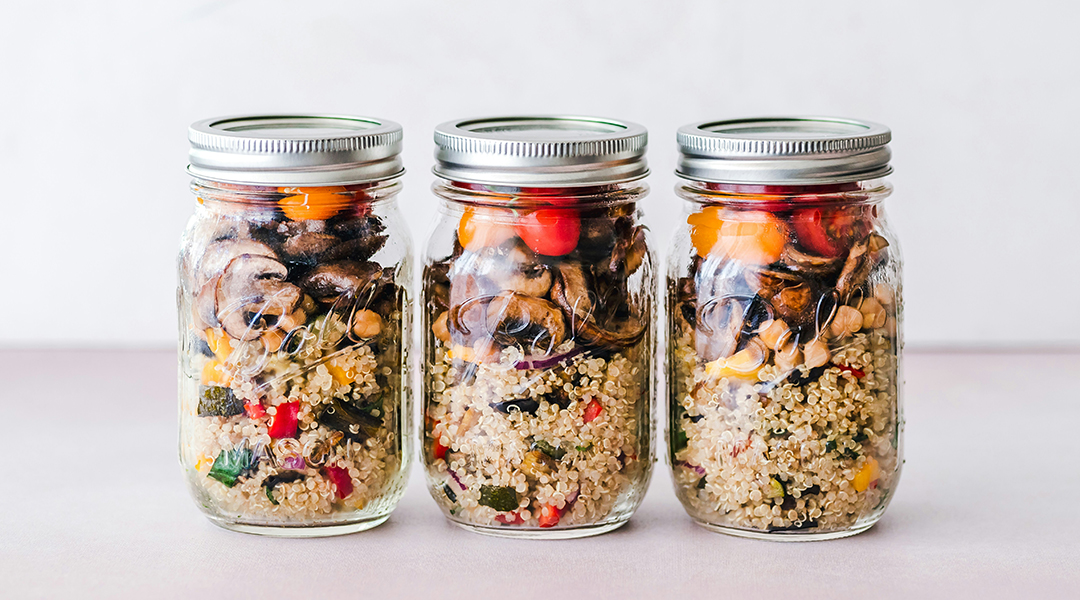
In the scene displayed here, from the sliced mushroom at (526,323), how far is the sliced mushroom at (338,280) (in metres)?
0.10

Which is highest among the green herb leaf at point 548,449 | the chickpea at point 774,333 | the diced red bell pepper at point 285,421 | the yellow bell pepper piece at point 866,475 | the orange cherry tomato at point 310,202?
the orange cherry tomato at point 310,202

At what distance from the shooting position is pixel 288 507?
3.39 feet

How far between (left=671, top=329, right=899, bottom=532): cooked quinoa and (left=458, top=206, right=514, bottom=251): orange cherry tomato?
0.17 meters

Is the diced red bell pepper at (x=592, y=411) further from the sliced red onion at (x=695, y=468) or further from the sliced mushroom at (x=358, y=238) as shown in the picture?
the sliced mushroom at (x=358, y=238)

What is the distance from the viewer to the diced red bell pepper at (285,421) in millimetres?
1002

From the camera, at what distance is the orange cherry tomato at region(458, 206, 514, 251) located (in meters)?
0.99

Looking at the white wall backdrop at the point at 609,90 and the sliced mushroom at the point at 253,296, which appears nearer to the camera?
the sliced mushroom at the point at 253,296

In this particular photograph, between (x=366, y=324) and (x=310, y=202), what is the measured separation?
4.2 inches

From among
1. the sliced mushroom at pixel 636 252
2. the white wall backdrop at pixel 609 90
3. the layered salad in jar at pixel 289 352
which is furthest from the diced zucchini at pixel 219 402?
the white wall backdrop at pixel 609 90

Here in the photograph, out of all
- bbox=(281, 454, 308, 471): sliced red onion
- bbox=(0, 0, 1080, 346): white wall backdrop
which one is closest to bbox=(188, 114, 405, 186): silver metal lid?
bbox=(281, 454, 308, 471): sliced red onion

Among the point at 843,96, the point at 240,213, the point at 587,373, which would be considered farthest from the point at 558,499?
the point at 843,96

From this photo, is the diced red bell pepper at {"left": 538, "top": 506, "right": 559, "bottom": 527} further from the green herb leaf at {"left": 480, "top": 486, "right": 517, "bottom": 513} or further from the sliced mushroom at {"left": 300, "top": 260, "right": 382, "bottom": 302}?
the sliced mushroom at {"left": 300, "top": 260, "right": 382, "bottom": 302}

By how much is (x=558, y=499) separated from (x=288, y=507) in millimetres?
223
